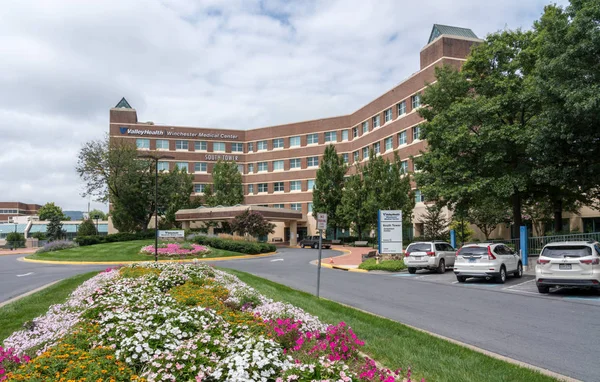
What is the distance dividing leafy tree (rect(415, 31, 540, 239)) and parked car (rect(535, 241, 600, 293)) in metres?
10.0

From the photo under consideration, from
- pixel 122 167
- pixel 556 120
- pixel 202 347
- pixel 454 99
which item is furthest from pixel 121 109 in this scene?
pixel 202 347

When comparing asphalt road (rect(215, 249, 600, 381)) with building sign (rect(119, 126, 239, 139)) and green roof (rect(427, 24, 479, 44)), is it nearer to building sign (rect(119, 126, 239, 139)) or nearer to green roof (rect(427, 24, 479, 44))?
green roof (rect(427, 24, 479, 44))

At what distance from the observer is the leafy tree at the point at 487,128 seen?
81.8ft

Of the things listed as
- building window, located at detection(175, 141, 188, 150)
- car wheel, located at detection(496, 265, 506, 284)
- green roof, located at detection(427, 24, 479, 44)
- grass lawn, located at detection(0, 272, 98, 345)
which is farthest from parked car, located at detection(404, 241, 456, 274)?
building window, located at detection(175, 141, 188, 150)

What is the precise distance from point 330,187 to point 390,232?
29.0m

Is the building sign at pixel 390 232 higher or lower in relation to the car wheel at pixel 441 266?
higher

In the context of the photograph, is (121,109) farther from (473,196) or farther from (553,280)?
(553,280)

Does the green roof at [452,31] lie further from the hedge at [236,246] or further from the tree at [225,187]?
the tree at [225,187]

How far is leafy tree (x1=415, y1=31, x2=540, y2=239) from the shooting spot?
24.9m

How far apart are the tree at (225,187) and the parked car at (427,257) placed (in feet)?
130

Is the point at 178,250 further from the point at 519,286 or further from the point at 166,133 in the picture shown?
the point at 166,133

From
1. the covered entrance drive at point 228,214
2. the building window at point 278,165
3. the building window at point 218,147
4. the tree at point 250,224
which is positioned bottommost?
the tree at point 250,224

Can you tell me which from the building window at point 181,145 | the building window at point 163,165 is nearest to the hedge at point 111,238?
the building window at point 163,165

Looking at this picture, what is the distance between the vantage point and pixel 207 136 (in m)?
73.2
